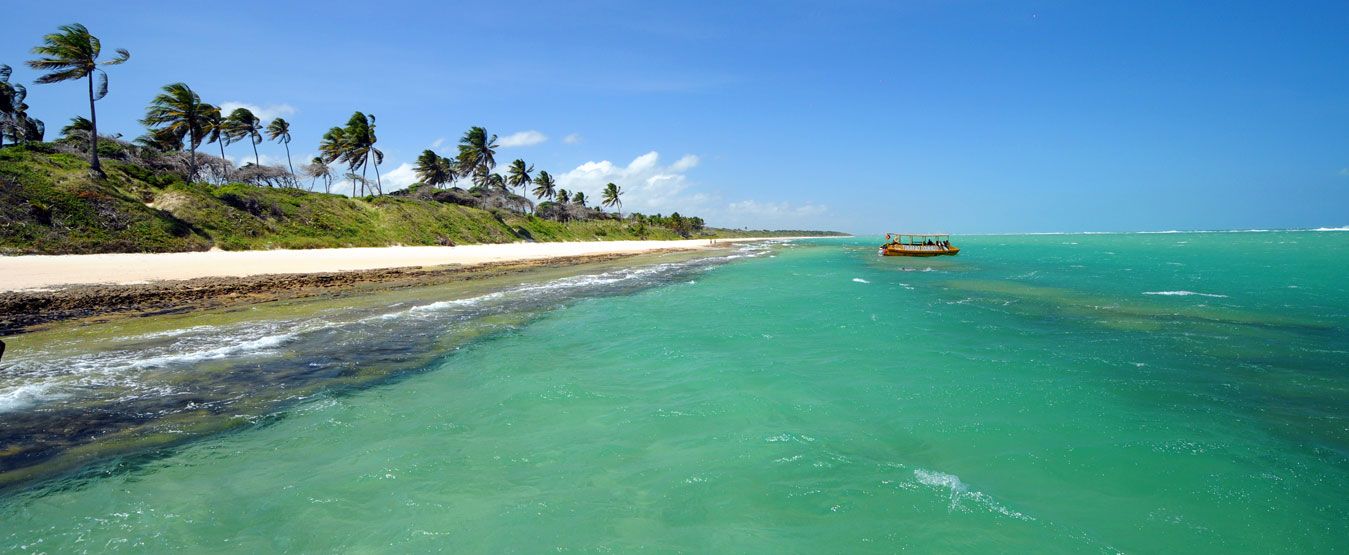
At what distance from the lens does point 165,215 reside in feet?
105

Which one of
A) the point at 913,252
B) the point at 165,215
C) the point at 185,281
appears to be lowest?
the point at 185,281

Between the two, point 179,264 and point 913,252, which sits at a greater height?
point 179,264

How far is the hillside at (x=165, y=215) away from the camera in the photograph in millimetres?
26531

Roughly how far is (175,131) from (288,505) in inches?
2562

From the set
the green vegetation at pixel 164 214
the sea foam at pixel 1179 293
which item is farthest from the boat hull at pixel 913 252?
the green vegetation at pixel 164 214

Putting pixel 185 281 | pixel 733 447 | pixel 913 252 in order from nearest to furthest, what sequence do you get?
1. pixel 733 447
2. pixel 185 281
3. pixel 913 252

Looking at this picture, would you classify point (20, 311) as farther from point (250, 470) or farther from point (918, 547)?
point (918, 547)

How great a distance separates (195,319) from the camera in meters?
14.7

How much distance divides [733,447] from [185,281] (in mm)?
23487

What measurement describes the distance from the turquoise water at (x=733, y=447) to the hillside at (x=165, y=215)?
22.5 m

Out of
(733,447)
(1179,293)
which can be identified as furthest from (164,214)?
(1179,293)

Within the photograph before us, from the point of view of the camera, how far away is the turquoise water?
15.5 ft

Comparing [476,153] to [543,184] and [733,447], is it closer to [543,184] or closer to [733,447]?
[543,184]

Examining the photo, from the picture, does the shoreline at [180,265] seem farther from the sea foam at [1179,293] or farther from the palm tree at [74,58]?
the sea foam at [1179,293]
